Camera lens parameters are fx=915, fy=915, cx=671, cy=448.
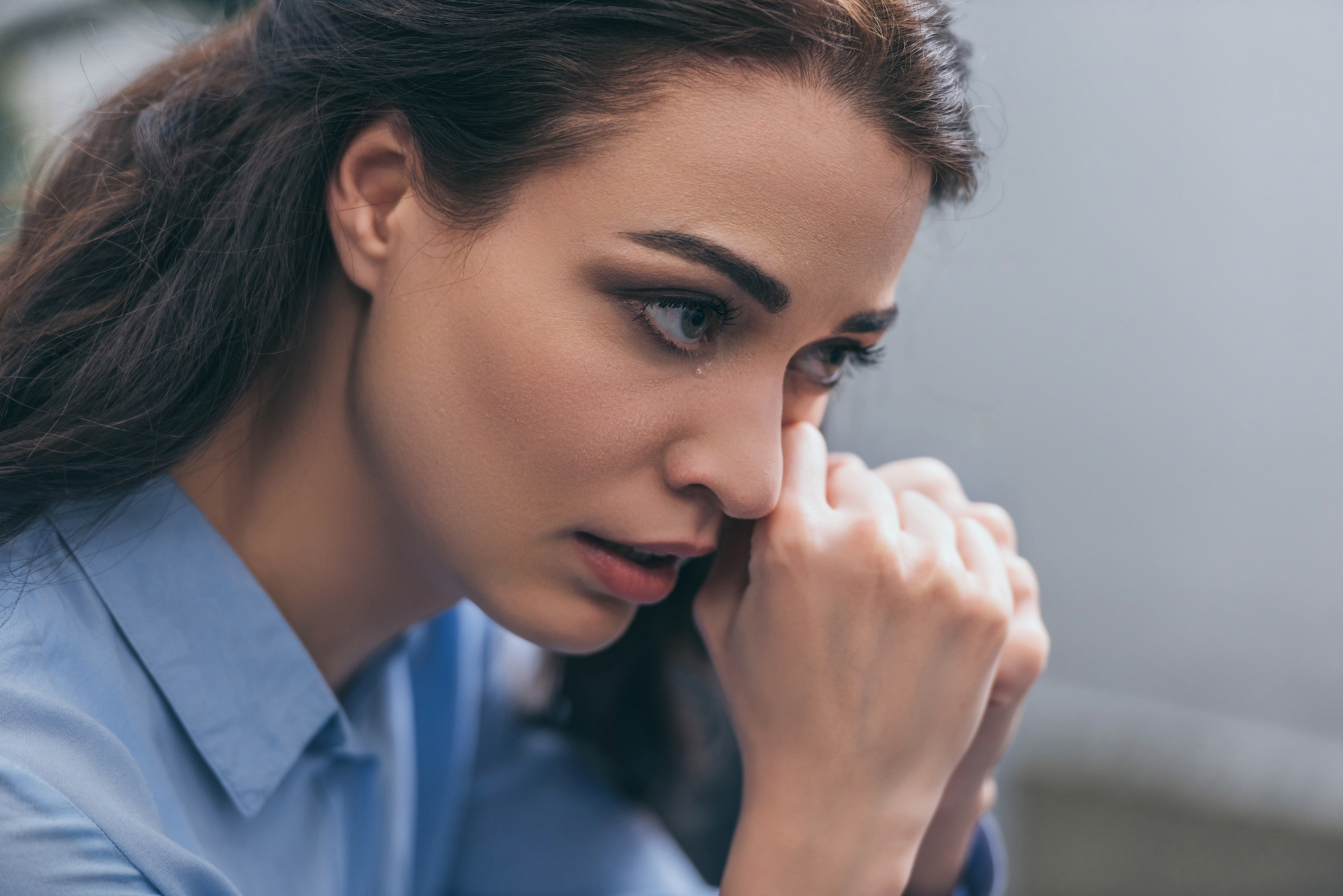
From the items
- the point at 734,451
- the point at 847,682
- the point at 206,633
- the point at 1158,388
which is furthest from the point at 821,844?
the point at 1158,388

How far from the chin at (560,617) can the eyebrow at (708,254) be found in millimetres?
322

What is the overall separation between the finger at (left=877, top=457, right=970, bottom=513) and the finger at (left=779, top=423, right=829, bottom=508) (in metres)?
0.18

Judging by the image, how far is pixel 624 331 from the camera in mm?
758

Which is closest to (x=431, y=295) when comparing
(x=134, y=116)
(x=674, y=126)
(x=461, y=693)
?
(x=674, y=126)

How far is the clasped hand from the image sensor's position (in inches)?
33.8

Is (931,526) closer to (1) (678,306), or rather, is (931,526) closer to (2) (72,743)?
(1) (678,306)

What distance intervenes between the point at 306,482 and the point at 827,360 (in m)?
0.53

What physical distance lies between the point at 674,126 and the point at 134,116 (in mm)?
625

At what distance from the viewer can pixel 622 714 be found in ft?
4.29

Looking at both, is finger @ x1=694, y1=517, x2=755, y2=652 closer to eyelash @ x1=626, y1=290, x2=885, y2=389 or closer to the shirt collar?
eyelash @ x1=626, y1=290, x2=885, y2=389

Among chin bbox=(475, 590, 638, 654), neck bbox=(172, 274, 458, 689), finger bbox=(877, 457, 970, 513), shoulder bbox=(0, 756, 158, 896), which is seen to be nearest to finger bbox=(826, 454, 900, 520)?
finger bbox=(877, 457, 970, 513)

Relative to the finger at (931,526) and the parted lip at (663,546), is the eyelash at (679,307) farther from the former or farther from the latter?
the finger at (931,526)

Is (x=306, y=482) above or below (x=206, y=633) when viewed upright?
above

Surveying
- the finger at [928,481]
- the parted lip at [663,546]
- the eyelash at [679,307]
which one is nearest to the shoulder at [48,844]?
the parted lip at [663,546]
